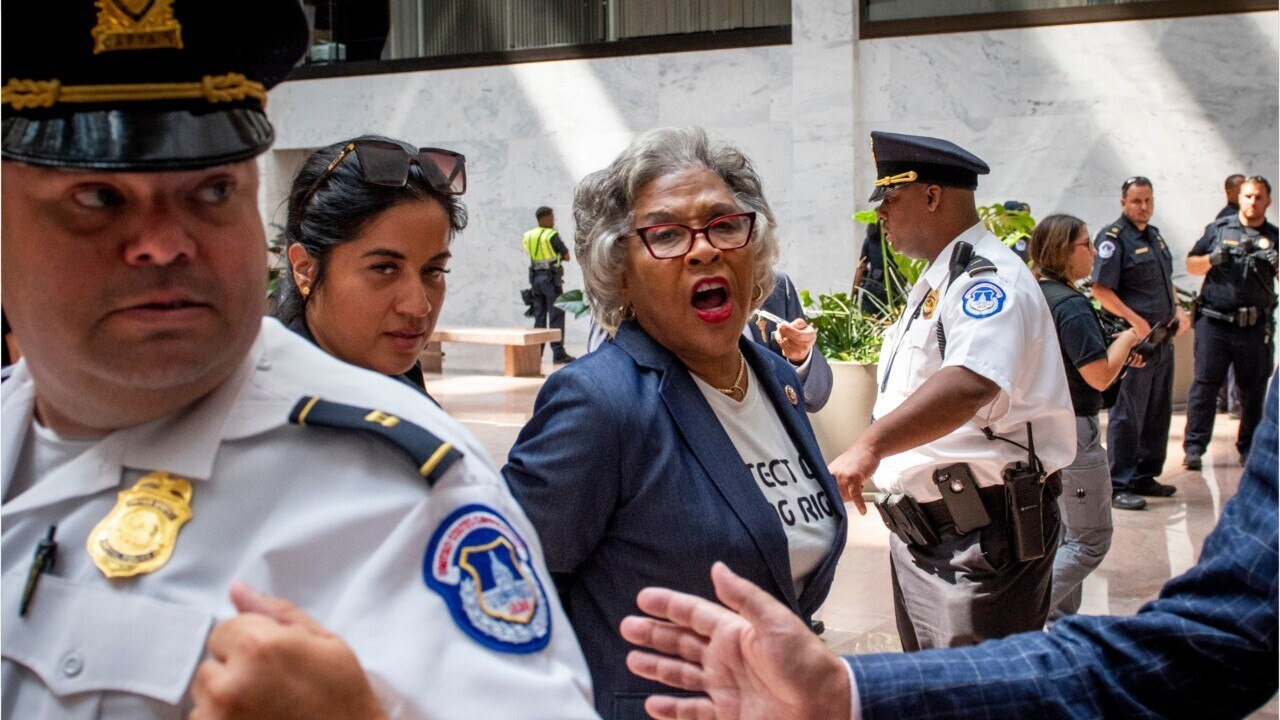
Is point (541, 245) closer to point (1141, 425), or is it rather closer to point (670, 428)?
point (1141, 425)

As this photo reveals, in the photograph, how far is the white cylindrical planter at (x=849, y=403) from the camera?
7.38 metres

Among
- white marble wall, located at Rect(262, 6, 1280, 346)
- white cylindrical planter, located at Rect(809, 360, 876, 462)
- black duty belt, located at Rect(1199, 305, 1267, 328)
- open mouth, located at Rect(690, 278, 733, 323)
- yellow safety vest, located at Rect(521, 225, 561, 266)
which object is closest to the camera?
open mouth, located at Rect(690, 278, 733, 323)

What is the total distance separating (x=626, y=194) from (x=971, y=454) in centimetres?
157

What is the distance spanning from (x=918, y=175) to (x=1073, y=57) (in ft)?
33.1

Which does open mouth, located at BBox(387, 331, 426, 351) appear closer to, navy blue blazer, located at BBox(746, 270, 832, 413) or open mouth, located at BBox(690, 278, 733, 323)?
open mouth, located at BBox(690, 278, 733, 323)

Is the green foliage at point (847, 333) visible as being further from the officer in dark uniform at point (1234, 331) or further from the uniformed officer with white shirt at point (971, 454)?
the uniformed officer with white shirt at point (971, 454)

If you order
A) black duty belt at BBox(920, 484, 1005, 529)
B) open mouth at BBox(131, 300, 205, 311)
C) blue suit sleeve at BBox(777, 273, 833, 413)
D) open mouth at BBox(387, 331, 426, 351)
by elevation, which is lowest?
black duty belt at BBox(920, 484, 1005, 529)

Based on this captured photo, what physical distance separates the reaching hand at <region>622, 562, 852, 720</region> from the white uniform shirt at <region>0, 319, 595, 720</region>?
48 cm

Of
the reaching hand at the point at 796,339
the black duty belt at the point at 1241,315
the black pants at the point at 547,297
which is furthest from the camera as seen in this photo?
the black pants at the point at 547,297

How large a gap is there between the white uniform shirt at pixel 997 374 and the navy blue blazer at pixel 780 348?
Answer: 702 mm

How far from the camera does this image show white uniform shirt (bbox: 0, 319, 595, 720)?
3.59 feet

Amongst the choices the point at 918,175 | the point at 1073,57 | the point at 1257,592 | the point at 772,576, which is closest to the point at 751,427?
the point at 772,576

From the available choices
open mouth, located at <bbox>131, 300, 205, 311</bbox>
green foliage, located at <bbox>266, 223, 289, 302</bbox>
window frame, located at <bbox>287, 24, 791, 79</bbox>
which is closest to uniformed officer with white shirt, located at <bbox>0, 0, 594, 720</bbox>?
open mouth, located at <bbox>131, 300, 205, 311</bbox>

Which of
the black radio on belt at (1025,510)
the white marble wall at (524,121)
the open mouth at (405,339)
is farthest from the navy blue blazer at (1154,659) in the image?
the white marble wall at (524,121)
